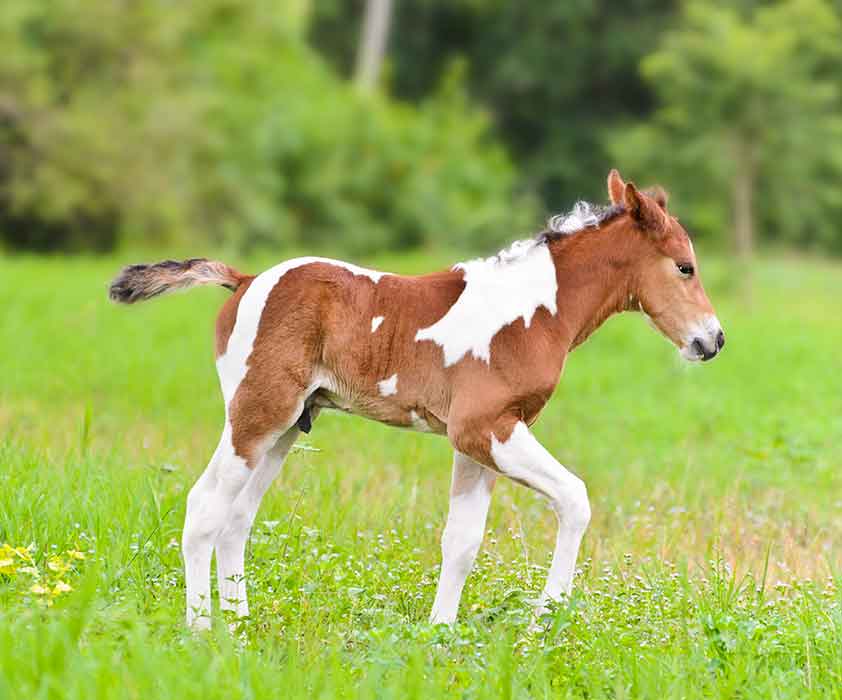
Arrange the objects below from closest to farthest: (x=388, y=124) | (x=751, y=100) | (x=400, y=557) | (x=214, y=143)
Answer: (x=400, y=557) → (x=751, y=100) → (x=214, y=143) → (x=388, y=124)

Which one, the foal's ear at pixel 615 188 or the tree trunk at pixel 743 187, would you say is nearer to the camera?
the foal's ear at pixel 615 188

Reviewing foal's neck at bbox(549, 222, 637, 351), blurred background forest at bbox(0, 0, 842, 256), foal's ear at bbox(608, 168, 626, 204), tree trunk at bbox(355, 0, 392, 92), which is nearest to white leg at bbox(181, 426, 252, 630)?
foal's neck at bbox(549, 222, 637, 351)

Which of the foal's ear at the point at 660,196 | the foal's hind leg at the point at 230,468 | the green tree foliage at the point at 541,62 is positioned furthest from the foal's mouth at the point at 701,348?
the green tree foliage at the point at 541,62

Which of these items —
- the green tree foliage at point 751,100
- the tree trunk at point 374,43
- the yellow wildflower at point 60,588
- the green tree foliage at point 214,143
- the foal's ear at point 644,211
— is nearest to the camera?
the yellow wildflower at point 60,588

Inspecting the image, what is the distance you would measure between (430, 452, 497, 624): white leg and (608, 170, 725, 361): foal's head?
3.62ft

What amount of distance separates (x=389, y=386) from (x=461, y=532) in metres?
0.72

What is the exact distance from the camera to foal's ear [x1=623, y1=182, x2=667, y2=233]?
231 inches

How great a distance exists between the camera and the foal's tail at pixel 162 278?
19.4ft

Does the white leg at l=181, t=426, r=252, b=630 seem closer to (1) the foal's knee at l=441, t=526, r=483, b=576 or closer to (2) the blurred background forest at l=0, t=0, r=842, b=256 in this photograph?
(1) the foal's knee at l=441, t=526, r=483, b=576

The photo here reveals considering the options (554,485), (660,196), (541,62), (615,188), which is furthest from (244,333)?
(541,62)

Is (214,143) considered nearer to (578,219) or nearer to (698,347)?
(578,219)

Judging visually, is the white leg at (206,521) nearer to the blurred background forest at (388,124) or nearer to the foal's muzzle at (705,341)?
the foal's muzzle at (705,341)

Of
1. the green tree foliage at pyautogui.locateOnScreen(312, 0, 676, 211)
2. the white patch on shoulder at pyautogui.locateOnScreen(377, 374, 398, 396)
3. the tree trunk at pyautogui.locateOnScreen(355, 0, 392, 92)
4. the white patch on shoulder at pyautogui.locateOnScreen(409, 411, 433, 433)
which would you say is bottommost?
the white patch on shoulder at pyautogui.locateOnScreen(409, 411, 433, 433)

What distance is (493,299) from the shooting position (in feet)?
18.9
